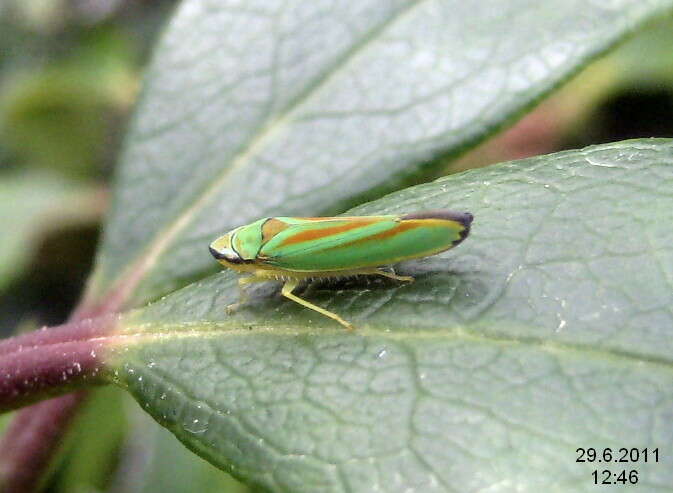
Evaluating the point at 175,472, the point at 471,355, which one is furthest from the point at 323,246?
the point at 175,472

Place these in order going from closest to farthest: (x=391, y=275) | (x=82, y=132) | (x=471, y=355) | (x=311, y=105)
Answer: (x=471, y=355)
(x=391, y=275)
(x=311, y=105)
(x=82, y=132)

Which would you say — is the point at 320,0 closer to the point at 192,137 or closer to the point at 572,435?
the point at 192,137

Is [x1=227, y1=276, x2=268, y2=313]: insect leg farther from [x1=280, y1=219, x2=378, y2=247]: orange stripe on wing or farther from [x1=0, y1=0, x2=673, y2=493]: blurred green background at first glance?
[x1=0, y1=0, x2=673, y2=493]: blurred green background

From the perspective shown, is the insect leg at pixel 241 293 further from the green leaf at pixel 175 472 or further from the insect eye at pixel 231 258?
the green leaf at pixel 175 472

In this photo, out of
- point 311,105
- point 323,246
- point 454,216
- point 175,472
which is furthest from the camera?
point 175,472

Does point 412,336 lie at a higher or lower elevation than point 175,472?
higher

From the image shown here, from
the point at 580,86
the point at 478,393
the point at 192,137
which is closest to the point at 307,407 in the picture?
the point at 478,393

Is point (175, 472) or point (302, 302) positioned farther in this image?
point (175, 472)

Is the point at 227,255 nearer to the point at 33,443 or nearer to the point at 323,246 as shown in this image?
the point at 323,246
